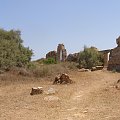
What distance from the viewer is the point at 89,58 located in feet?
115

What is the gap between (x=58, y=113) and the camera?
10180 millimetres

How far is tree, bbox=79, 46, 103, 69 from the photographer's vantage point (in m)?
34.9

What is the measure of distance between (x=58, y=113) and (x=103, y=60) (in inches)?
1066

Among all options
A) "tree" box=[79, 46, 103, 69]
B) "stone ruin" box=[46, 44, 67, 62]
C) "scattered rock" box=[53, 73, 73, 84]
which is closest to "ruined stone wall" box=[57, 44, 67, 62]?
"stone ruin" box=[46, 44, 67, 62]

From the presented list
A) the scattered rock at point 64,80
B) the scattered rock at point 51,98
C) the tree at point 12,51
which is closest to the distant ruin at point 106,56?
the tree at point 12,51

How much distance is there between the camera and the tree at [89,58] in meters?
34.9

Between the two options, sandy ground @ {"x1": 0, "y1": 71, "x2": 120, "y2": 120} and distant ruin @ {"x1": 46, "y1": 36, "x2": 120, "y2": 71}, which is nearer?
sandy ground @ {"x1": 0, "y1": 71, "x2": 120, "y2": 120}

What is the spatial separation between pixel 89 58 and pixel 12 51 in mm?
13019

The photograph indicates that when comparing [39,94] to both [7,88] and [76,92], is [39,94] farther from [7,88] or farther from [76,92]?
[7,88]

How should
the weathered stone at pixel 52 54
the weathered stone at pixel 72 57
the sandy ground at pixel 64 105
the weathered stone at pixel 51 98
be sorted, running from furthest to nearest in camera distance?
the weathered stone at pixel 52 54 → the weathered stone at pixel 72 57 → the weathered stone at pixel 51 98 → the sandy ground at pixel 64 105

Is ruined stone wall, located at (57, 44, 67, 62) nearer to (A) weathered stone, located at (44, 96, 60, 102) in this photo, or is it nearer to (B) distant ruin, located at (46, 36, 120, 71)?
(B) distant ruin, located at (46, 36, 120, 71)

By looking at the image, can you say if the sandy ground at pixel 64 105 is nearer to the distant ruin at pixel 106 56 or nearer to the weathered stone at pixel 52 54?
the distant ruin at pixel 106 56

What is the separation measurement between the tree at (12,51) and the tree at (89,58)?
10294mm

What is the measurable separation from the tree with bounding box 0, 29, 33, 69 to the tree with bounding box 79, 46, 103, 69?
1029cm
